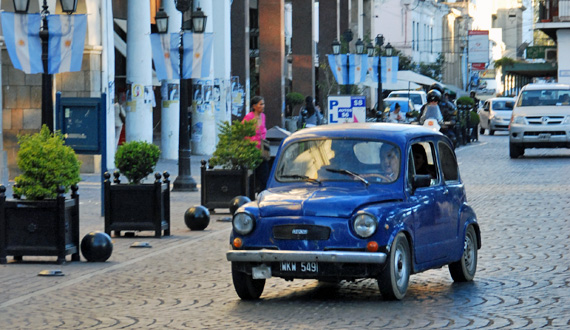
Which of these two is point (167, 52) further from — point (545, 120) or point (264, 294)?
point (264, 294)

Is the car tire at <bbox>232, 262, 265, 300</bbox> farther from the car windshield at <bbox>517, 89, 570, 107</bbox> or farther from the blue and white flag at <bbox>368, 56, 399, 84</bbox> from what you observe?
the blue and white flag at <bbox>368, 56, 399, 84</bbox>

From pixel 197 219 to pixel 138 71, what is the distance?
56.5ft

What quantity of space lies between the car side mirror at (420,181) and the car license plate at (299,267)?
1295 millimetres

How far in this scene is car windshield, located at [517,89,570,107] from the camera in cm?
3541

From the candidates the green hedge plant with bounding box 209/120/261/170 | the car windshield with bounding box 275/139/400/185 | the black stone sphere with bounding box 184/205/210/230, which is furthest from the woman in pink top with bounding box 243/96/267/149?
the car windshield with bounding box 275/139/400/185

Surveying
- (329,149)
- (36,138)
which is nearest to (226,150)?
(36,138)

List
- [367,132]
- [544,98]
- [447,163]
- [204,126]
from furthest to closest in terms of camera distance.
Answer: [204,126]
[544,98]
[447,163]
[367,132]

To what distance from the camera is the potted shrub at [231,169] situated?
19.5 meters

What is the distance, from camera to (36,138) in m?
13.4

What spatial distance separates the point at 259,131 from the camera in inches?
804

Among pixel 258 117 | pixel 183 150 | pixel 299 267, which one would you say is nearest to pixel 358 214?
pixel 299 267

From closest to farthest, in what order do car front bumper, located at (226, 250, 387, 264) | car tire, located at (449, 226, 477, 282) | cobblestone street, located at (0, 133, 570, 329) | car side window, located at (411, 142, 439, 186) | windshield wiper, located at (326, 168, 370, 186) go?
1. cobblestone street, located at (0, 133, 570, 329)
2. car front bumper, located at (226, 250, 387, 264)
3. windshield wiper, located at (326, 168, 370, 186)
4. car side window, located at (411, 142, 439, 186)
5. car tire, located at (449, 226, 477, 282)

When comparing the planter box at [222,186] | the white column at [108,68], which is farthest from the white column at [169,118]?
the planter box at [222,186]

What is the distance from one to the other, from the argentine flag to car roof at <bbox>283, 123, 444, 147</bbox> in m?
A: 14.4
